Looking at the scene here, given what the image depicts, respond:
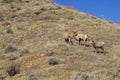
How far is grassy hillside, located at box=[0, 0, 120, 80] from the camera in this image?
946 inches

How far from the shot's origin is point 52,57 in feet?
85.8

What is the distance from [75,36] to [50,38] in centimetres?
248

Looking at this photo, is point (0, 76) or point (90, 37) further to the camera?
point (90, 37)

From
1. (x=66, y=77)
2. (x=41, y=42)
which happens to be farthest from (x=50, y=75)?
(x=41, y=42)

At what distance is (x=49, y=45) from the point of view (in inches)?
1187

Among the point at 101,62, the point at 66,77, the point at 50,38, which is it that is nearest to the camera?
the point at 66,77

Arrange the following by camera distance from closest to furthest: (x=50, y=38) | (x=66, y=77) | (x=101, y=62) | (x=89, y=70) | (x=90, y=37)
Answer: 1. (x=66, y=77)
2. (x=89, y=70)
3. (x=101, y=62)
4. (x=50, y=38)
5. (x=90, y=37)

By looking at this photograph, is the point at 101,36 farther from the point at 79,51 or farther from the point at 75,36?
the point at 79,51

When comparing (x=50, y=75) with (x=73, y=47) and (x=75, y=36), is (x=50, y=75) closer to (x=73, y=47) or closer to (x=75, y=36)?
(x=73, y=47)

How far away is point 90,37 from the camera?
37.9m

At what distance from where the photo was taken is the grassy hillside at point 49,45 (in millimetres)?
24031

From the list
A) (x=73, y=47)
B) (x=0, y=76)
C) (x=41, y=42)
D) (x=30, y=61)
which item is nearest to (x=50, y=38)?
(x=41, y=42)

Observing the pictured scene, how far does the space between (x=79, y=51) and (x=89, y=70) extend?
467 centimetres

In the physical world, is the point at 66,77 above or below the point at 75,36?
below
